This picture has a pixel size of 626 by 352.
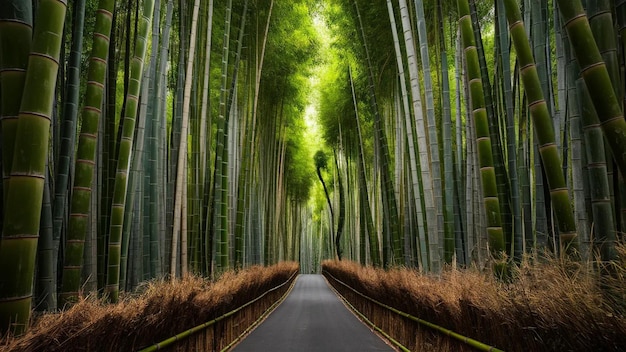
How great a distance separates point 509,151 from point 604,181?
6.03 ft

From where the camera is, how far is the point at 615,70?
1.92 metres

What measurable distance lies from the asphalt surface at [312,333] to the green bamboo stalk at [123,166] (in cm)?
181

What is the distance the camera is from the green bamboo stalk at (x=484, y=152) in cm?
287

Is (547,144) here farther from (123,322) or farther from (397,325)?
(397,325)

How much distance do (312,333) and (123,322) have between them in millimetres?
3422

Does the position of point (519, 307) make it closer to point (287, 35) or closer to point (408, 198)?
point (408, 198)

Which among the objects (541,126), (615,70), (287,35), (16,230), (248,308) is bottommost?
(248,308)

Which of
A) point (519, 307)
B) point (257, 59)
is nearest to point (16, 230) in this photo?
point (519, 307)

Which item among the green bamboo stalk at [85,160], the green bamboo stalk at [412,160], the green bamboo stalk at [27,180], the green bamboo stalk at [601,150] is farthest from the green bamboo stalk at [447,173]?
the green bamboo stalk at [27,180]

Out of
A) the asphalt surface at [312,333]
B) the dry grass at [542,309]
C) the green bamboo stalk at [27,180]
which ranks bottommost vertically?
the asphalt surface at [312,333]

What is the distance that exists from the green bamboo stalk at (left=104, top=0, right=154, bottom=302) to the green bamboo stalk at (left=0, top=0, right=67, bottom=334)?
44.1 inches

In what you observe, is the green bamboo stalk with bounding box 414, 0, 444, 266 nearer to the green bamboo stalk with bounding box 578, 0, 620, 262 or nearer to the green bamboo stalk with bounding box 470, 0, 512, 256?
the green bamboo stalk with bounding box 470, 0, 512, 256

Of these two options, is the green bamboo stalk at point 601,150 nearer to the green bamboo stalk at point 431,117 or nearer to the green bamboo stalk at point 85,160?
the green bamboo stalk at point 85,160

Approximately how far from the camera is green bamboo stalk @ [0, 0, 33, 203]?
163cm
